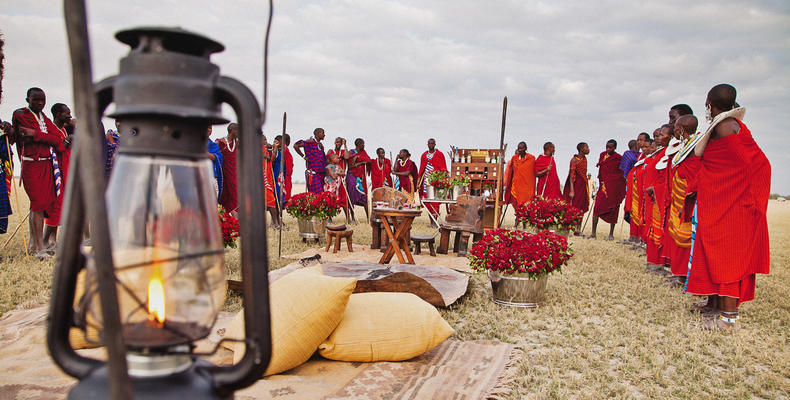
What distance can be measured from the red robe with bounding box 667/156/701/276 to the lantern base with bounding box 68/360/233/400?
488 cm

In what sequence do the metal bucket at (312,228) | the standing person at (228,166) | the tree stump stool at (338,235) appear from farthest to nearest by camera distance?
1. the standing person at (228,166)
2. the metal bucket at (312,228)
3. the tree stump stool at (338,235)

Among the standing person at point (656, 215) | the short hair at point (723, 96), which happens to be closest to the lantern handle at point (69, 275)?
the short hair at point (723, 96)

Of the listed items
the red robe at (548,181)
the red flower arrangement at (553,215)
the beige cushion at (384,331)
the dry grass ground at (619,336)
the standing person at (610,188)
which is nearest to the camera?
the beige cushion at (384,331)

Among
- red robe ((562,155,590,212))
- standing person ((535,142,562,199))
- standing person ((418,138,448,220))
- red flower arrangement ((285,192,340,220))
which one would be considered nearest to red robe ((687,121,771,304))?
red flower arrangement ((285,192,340,220))

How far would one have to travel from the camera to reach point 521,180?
12.6 metres

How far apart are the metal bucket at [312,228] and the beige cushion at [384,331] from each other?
5.80 metres

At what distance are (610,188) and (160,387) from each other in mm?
11814

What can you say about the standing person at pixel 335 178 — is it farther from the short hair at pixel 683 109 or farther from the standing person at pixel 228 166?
the short hair at pixel 683 109

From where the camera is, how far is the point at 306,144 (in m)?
11.7

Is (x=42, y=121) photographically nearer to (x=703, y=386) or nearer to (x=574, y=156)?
(x=703, y=386)

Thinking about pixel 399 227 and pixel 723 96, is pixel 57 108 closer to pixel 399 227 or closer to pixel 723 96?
pixel 399 227

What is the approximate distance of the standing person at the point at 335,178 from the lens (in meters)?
11.7

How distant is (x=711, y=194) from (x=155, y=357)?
4582mm

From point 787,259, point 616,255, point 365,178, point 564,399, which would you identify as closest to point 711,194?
point 564,399
